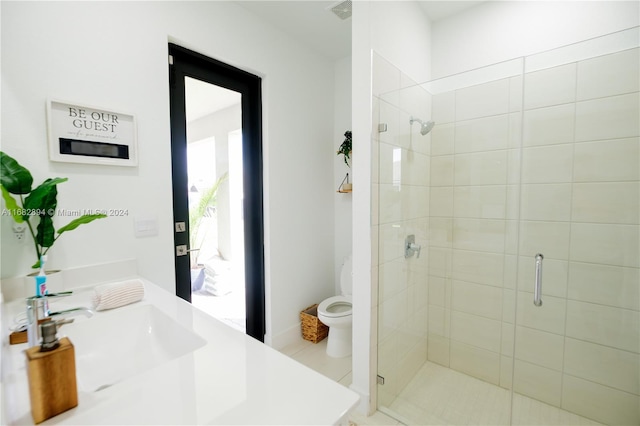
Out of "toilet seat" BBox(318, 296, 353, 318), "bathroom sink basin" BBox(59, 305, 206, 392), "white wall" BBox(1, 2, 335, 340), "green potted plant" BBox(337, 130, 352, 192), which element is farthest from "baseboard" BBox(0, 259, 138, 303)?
"green potted plant" BBox(337, 130, 352, 192)

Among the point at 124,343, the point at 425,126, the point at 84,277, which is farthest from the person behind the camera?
the point at 425,126

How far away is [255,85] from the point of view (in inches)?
89.6

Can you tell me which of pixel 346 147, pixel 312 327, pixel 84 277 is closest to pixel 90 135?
pixel 84 277

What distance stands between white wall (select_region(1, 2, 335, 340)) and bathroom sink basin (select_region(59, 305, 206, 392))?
1.80ft

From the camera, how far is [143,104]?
5.13ft

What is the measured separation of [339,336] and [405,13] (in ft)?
7.67

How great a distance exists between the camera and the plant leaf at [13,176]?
1.07m

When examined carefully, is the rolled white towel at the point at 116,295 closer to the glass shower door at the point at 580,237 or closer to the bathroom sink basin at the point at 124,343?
the bathroom sink basin at the point at 124,343

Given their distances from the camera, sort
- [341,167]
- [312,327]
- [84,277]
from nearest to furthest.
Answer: [84,277], [312,327], [341,167]

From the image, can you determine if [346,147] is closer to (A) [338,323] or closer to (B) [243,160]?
(B) [243,160]

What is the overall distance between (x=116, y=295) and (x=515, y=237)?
2.12 meters

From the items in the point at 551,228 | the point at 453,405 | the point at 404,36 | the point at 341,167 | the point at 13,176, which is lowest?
the point at 453,405

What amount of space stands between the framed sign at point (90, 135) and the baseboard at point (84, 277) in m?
0.50

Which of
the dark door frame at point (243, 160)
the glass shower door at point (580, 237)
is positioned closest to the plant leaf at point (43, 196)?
the dark door frame at point (243, 160)
